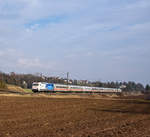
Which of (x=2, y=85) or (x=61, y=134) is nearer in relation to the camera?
(x=61, y=134)

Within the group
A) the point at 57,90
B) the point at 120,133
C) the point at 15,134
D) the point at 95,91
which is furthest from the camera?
the point at 95,91

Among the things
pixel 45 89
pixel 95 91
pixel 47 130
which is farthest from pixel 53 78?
pixel 47 130

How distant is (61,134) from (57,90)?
61.7 meters

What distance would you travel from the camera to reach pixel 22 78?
163125mm

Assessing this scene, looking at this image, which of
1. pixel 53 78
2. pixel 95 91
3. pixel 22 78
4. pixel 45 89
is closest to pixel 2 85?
pixel 45 89

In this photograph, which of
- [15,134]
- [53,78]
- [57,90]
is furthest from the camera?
[53,78]

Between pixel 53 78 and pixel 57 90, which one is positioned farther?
pixel 53 78

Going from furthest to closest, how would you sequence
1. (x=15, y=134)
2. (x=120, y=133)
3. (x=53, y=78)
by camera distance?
(x=53, y=78)
(x=120, y=133)
(x=15, y=134)

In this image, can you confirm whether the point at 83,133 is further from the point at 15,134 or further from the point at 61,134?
the point at 15,134

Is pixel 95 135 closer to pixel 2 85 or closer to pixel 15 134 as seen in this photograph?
pixel 15 134

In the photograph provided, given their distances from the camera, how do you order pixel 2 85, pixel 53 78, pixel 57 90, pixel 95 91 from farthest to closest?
1. pixel 53 78
2. pixel 95 91
3. pixel 2 85
4. pixel 57 90

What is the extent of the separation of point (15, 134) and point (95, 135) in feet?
11.7

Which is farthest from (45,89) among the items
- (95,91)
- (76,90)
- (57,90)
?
(95,91)

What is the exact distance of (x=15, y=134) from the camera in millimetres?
10445
